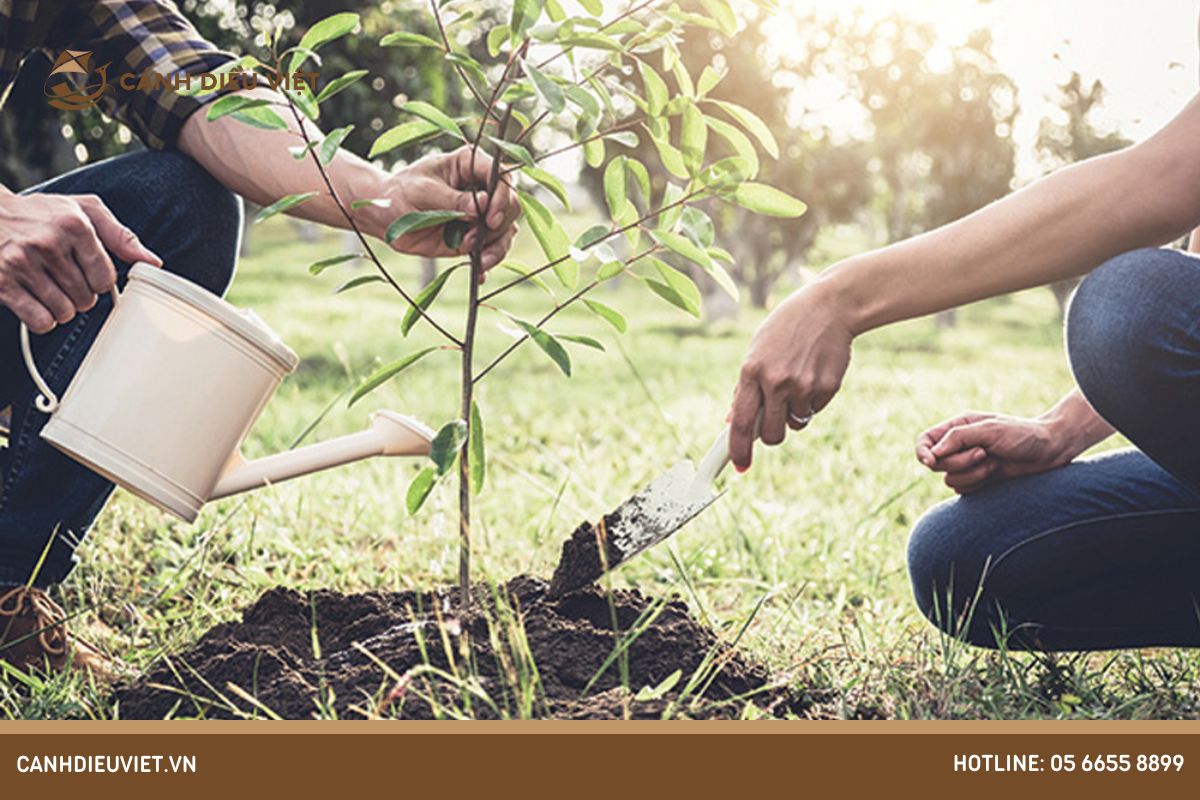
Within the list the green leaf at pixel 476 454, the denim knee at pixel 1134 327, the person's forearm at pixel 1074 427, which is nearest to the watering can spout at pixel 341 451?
the green leaf at pixel 476 454

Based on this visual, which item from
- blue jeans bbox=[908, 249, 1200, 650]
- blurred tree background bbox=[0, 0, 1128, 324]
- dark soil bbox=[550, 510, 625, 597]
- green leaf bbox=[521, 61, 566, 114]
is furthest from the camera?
blurred tree background bbox=[0, 0, 1128, 324]

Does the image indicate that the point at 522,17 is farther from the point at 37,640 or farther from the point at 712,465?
the point at 37,640

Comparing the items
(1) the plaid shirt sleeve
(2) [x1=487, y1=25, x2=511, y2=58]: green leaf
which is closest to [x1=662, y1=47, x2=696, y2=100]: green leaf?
(2) [x1=487, y1=25, x2=511, y2=58]: green leaf

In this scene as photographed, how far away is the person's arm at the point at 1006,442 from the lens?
1.94 m

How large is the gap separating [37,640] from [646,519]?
0.99 metres

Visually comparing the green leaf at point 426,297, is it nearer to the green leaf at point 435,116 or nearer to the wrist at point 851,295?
the green leaf at point 435,116

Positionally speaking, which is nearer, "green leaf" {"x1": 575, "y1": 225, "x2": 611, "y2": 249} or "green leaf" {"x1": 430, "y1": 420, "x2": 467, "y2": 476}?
"green leaf" {"x1": 430, "y1": 420, "x2": 467, "y2": 476}

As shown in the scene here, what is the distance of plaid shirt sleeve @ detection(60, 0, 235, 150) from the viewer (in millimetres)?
2043

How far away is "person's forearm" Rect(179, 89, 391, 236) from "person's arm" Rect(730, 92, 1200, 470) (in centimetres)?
71

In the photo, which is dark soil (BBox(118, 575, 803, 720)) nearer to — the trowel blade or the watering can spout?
the trowel blade

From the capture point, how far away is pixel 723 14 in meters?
1.59

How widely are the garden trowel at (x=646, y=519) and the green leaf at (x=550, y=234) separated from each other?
12.9 inches

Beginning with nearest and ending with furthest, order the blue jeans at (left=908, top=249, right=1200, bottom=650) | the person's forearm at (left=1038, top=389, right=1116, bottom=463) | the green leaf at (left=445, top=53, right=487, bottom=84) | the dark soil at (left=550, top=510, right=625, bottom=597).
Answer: the green leaf at (left=445, top=53, right=487, bottom=84) < the dark soil at (left=550, top=510, right=625, bottom=597) < the blue jeans at (left=908, top=249, right=1200, bottom=650) < the person's forearm at (left=1038, top=389, right=1116, bottom=463)

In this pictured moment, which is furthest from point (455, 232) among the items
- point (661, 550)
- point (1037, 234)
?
point (661, 550)
